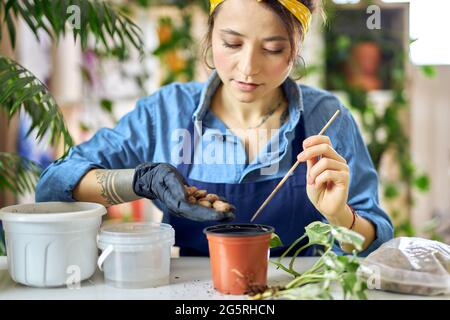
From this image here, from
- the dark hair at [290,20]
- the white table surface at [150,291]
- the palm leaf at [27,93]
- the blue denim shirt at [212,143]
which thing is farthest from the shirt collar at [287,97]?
the white table surface at [150,291]

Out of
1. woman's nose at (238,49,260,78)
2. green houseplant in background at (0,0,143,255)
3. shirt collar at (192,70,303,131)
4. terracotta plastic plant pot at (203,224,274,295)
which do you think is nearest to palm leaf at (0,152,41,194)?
green houseplant in background at (0,0,143,255)

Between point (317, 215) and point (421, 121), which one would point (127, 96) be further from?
point (317, 215)

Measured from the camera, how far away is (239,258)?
1.00 m

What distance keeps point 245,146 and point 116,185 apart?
0.38 meters

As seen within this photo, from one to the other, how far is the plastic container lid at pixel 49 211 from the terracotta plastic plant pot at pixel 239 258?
0.24m

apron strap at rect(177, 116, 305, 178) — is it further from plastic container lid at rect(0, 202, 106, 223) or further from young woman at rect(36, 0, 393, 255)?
plastic container lid at rect(0, 202, 106, 223)

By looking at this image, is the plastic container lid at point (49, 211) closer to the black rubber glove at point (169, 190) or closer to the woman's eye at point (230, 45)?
the black rubber glove at point (169, 190)


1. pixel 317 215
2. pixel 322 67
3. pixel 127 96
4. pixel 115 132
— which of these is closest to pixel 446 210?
pixel 322 67

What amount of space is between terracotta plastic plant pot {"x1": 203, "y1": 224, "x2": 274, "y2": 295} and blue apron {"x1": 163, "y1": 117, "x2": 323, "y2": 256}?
41 centimetres

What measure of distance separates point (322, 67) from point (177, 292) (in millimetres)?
2516

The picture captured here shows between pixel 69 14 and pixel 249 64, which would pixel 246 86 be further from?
pixel 69 14

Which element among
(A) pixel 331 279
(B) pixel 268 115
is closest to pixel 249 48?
(B) pixel 268 115

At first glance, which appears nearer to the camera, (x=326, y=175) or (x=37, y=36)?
(x=326, y=175)

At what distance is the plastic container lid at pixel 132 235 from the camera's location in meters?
1.05
